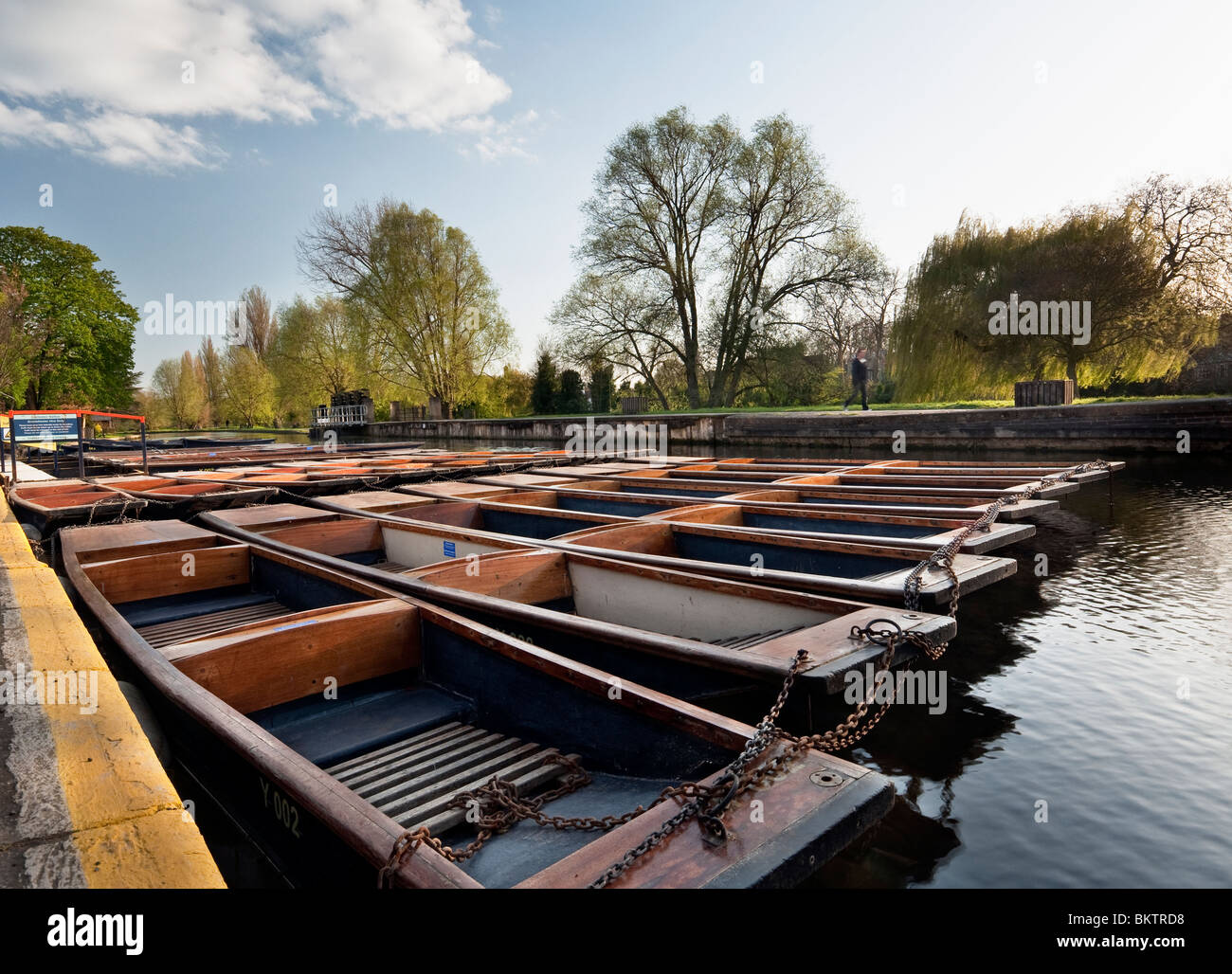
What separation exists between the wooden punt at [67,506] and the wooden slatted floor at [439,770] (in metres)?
5.22

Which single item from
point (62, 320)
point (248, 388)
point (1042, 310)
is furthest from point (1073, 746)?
point (248, 388)

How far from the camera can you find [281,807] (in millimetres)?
1684

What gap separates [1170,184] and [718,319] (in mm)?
12633

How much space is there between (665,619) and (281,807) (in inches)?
76.7

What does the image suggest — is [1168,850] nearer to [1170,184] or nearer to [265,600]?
[265,600]

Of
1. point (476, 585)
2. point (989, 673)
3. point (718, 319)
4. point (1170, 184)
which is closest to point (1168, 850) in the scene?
point (989, 673)

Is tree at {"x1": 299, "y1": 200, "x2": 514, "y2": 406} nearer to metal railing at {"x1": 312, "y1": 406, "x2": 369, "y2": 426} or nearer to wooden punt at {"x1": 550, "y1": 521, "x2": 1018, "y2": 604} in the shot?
metal railing at {"x1": 312, "y1": 406, "x2": 369, "y2": 426}

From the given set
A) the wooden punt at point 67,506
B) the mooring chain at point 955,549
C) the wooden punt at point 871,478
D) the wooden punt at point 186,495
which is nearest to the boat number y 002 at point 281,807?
the mooring chain at point 955,549

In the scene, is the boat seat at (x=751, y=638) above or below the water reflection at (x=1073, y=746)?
above

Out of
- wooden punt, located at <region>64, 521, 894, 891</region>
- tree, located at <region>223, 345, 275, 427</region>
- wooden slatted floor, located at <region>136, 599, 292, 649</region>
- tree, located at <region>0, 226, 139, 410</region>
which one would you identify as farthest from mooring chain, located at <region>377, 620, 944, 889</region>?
tree, located at <region>223, 345, 275, 427</region>

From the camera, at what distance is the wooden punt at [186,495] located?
21.7 ft

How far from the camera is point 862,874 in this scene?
6.97 feet

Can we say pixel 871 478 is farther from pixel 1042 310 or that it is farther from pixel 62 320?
pixel 62 320

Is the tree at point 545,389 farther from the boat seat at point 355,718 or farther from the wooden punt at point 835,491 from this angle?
the boat seat at point 355,718
